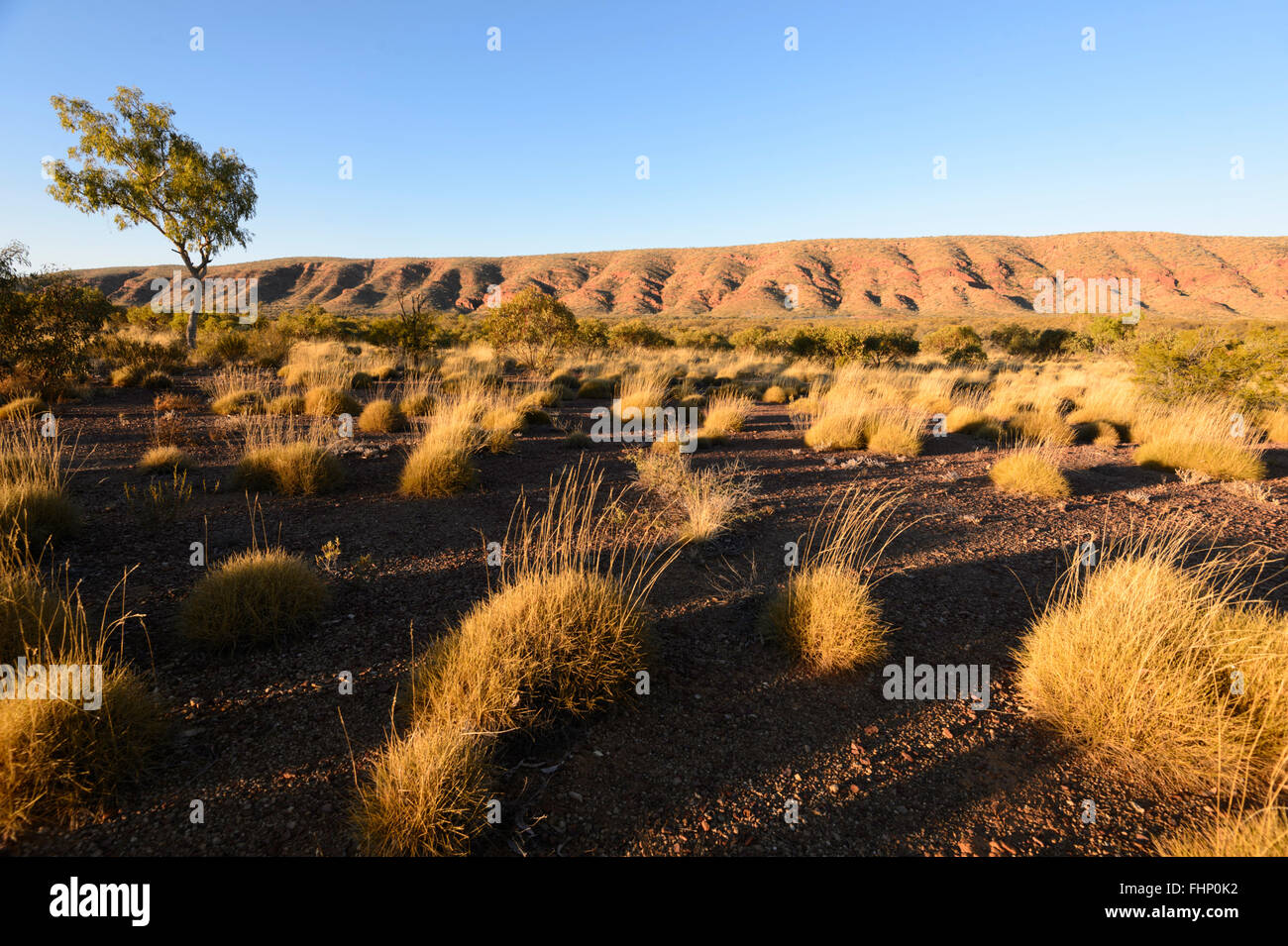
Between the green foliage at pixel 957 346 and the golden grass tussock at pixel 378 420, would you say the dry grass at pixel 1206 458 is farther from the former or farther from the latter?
the green foliage at pixel 957 346

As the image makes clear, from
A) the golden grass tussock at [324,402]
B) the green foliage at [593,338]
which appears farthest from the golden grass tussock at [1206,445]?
the green foliage at [593,338]

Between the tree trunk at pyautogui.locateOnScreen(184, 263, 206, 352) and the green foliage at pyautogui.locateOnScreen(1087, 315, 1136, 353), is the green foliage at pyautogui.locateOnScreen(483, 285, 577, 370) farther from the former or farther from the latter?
the green foliage at pyautogui.locateOnScreen(1087, 315, 1136, 353)

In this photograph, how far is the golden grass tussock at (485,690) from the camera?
6.21 ft

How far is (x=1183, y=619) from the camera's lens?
2.68m

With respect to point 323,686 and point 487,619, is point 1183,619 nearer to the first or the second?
point 487,619

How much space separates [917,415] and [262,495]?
10125mm

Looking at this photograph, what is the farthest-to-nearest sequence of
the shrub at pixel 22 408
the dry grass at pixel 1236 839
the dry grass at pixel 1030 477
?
1. the shrub at pixel 22 408
2. the dry grass at pixel 1030 477
3. the dry grass at pixel 1236 839

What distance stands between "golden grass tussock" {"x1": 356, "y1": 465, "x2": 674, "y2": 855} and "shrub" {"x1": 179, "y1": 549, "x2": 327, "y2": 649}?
998 mm

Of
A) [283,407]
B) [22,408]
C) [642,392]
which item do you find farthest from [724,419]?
[22,408]

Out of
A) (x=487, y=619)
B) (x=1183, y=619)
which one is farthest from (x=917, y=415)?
(x=487, y=619)

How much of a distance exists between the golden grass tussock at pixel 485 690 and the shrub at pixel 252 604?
1.00 meters

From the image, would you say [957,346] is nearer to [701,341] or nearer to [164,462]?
[701,341]

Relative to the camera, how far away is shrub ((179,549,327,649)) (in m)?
2.98

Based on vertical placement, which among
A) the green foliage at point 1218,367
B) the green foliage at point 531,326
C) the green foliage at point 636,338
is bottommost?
the green foliage at point 1218,367
